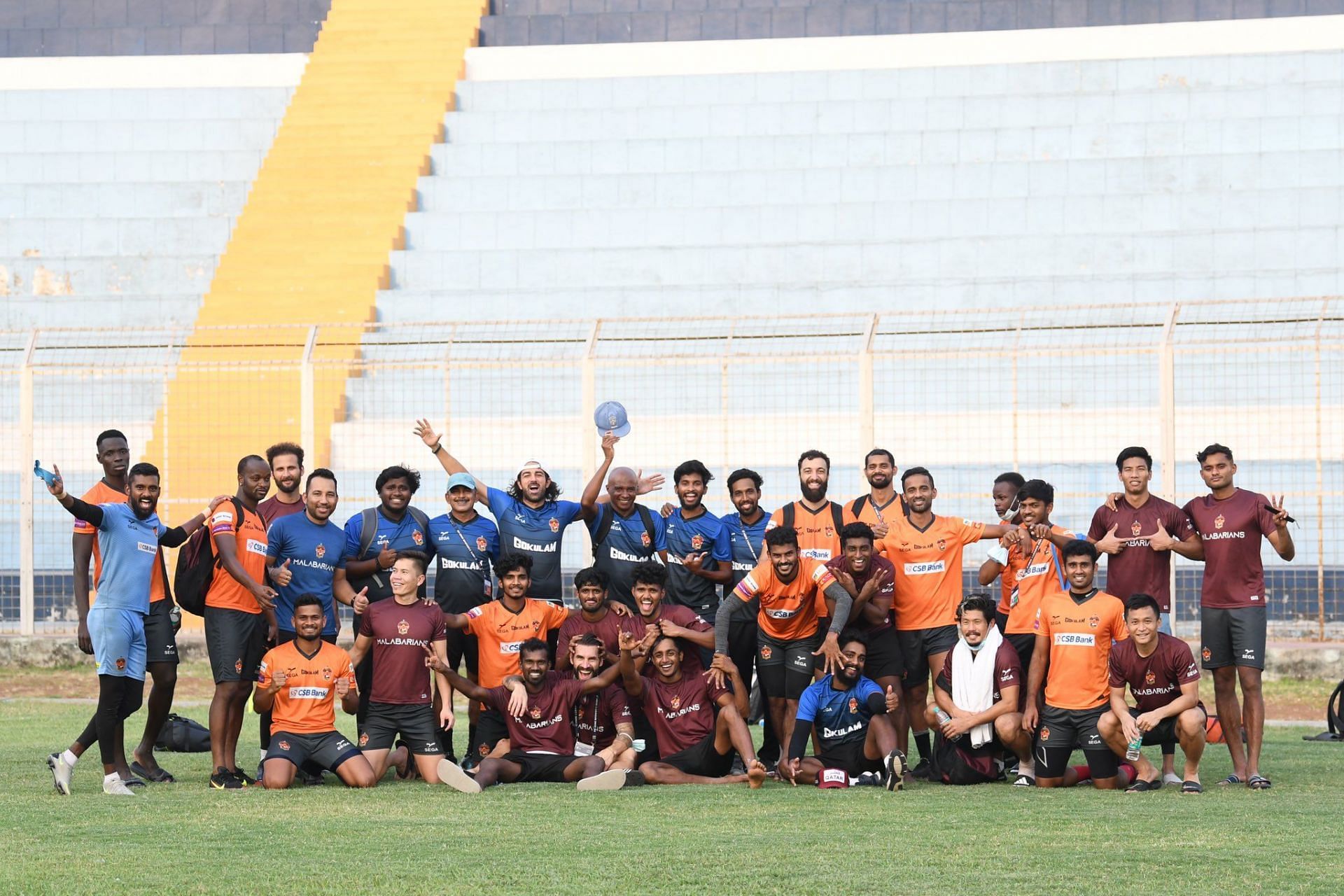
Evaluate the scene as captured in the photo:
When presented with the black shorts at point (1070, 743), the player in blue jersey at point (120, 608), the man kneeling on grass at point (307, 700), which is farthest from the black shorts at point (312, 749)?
the black shorts at point (1070, 743)

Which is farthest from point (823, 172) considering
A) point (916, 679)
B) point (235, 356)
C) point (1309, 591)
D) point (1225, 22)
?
point (916, 679)

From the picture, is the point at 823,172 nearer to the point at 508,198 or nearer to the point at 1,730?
the point at 508,198

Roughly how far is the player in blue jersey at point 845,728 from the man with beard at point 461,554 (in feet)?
7.15

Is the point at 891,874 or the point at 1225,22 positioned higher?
the point at 1225,22

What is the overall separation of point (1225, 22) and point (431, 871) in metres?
19.4

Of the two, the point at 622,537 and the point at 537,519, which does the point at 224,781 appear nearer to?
the point at 537,519

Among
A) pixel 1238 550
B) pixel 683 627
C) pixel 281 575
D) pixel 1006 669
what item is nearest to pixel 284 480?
pixel 281 575

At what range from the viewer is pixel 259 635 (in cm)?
975

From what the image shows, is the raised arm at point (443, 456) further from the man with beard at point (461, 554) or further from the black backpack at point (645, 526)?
the black backpack at point (645, 526)

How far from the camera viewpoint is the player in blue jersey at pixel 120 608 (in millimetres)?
8992

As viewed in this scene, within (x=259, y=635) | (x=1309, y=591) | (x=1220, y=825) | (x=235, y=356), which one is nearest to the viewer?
(x=1220, y=825)

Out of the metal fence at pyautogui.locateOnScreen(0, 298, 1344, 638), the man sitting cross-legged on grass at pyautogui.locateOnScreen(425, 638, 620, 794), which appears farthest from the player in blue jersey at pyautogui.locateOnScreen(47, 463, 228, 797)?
the metal fence at pyautogui.locateOnScreen(0, 298, 1344, 638)

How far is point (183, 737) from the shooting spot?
1049 cm

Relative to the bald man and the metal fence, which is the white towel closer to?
the bald man
